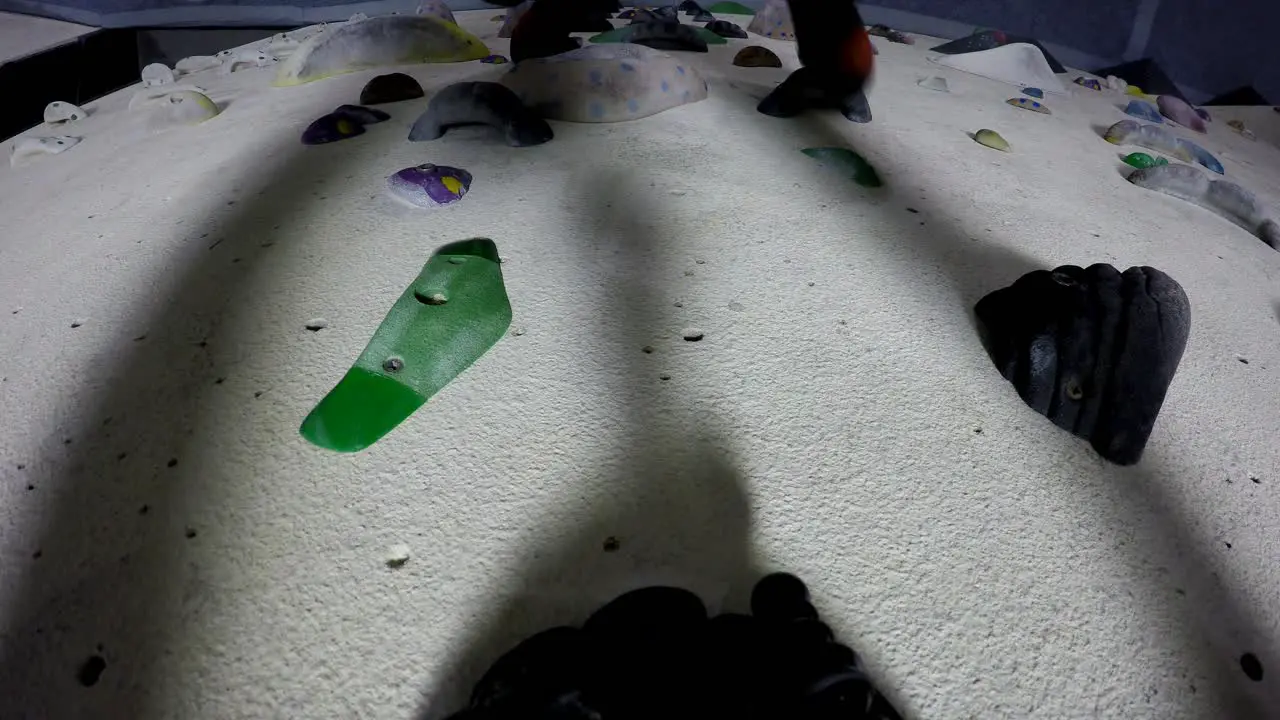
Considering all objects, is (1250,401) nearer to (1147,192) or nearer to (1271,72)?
(1147,192)

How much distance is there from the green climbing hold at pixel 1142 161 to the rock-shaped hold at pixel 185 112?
2.54 m

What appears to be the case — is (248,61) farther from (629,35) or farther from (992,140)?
(992,140)

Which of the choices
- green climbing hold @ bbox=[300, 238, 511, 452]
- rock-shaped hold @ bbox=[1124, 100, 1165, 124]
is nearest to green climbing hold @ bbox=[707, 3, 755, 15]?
rock-shaped hold @ bbox=[1124, 100, 1165, 124]

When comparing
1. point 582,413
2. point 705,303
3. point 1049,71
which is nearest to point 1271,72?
point 1049,71

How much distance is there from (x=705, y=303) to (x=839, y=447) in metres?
0.32

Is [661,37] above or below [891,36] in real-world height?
above

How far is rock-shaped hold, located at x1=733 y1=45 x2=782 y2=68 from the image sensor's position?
2342 mm

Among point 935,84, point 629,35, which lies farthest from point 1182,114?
point 629,35

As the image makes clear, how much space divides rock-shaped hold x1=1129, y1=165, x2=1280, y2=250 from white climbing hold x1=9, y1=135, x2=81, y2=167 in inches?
111

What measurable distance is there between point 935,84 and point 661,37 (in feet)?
3.35

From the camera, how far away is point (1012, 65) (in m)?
2.77

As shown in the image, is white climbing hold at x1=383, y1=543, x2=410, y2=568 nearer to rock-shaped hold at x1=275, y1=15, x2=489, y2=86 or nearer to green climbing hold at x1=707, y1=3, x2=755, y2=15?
rock-shaped hold at x1=275, y1=15, x2=489, y2=86

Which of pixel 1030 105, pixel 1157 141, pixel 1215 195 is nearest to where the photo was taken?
pixel 1215 195

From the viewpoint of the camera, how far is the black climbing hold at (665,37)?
2.45m
